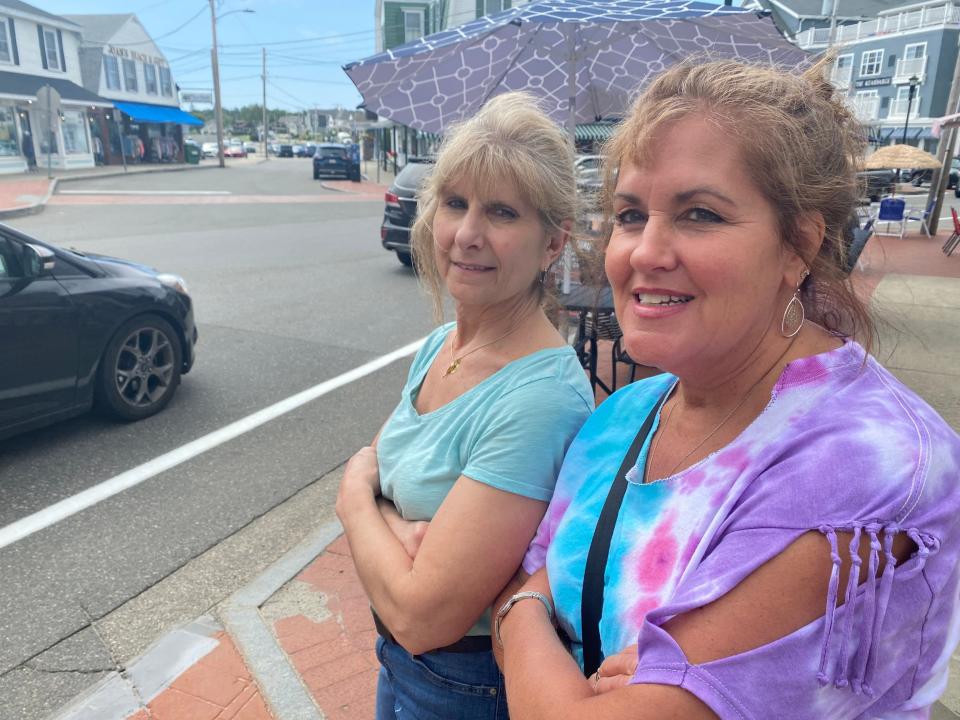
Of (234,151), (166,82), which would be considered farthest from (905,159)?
(234,151)

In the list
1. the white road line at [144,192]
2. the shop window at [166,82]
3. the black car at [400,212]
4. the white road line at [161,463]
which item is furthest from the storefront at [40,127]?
the white road line at [161,463]

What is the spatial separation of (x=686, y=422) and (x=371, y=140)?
230 feet

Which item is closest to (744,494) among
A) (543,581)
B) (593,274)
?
(543,581)

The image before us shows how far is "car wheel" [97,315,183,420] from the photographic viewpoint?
200 inches

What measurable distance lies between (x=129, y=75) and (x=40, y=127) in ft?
35.7

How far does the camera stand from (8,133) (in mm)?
31625

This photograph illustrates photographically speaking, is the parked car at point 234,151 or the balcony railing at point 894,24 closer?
the balcony railing at point 894,24

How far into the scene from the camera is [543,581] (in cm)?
125

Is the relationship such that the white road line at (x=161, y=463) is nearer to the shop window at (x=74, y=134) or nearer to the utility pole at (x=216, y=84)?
the shop window at (x=74, y=134)

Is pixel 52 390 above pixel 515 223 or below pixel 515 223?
below

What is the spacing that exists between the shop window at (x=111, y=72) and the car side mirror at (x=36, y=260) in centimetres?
4258

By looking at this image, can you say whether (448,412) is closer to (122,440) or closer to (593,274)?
(593,274)

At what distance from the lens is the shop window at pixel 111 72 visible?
40219mm

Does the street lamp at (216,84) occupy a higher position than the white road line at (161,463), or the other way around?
the street lamp at (216,84)
